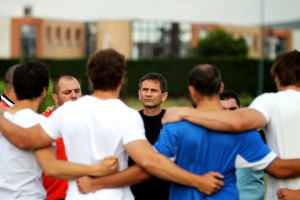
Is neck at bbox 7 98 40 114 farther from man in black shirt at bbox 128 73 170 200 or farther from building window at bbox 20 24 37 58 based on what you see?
building window at bbox 20 24 37 58

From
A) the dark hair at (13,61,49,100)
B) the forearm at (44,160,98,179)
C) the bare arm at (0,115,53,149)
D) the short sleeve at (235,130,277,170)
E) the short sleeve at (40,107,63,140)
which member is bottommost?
the forearm at (44,160,98,179)

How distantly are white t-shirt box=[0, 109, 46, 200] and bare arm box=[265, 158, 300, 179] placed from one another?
177 cm

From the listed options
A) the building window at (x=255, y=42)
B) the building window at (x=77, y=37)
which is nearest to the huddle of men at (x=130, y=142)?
the building window at (x=77, y=37)

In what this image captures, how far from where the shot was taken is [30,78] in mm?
4496

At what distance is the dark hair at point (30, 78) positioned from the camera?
450 cm

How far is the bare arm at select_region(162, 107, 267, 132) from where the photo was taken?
4285 mm

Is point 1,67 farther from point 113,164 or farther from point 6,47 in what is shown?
point 113,164

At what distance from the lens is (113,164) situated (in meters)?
4.29

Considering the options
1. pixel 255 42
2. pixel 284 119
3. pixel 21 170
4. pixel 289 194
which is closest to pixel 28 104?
pixel 21 170

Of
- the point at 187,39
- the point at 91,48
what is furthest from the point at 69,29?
the point at 187,39

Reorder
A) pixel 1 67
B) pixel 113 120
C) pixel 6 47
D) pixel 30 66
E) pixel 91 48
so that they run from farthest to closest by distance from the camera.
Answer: pixel 91 48 → pixel 6 47 → pixel 1 67 → pixel 30 66 → pixel 113 120

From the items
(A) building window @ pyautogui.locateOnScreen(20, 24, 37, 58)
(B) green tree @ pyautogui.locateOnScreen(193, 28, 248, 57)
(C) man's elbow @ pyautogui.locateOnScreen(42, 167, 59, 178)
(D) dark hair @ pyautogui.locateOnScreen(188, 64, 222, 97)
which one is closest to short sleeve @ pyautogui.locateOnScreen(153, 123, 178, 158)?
(D) dark hair @ pyautogui.locateOnScreen(188, 64, 222, 97)

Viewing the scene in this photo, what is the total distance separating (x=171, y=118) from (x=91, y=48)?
8948 cm

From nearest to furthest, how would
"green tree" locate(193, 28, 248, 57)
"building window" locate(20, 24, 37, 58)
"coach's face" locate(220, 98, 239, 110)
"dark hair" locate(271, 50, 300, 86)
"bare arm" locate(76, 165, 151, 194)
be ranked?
"bare arm" locate(76, 165, 151, 194)
"dark hair" locate(271, 50, 300, 86)
"coach's face" locate(220, 98, 239, 110)
"green tree" locate(193, 28, 248, 57)
"building window" locate(20, 24, 37, 58)
